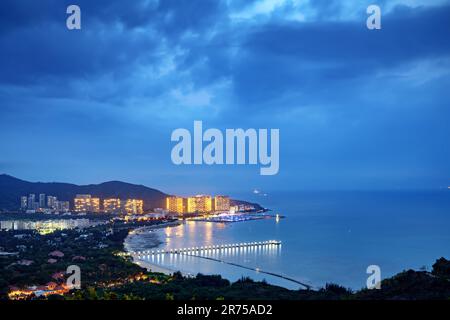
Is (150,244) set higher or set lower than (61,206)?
lower

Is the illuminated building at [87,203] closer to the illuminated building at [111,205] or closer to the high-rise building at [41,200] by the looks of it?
the illuminated building at [111,205]

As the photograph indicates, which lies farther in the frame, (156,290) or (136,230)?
(136,230)

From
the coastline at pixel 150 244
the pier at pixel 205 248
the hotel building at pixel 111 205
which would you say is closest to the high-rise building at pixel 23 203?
the hotel building at pixel 111 205

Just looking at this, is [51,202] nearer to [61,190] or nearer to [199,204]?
[61,190]

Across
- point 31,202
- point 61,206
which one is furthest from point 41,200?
point 31,202
